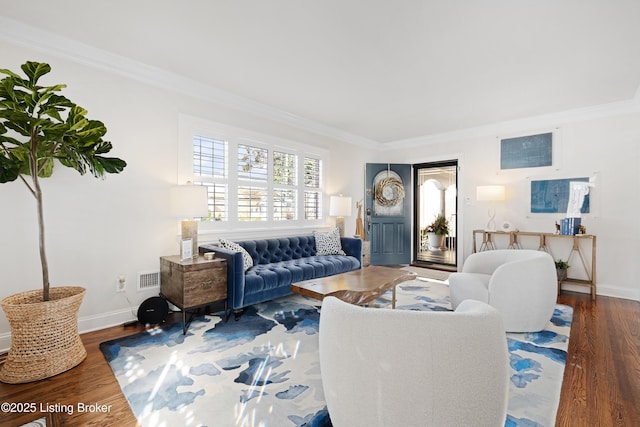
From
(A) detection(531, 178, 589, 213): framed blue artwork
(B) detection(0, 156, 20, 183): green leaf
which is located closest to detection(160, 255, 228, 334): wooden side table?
(B) detection(0, 156, 20, 183): green leaf

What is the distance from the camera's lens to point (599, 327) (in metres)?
3.05

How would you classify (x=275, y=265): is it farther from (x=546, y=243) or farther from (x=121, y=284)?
(x=546, y=243)

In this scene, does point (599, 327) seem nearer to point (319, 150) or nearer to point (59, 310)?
point (319, 150)

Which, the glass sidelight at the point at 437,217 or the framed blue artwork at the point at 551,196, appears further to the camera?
the glass sidelight at the point at 437,217

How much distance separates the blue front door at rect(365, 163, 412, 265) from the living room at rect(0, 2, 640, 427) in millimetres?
1057

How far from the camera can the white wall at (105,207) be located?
2541 mm

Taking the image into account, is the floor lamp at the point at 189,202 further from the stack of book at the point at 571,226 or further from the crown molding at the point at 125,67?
the stack of book at the point at 571,226

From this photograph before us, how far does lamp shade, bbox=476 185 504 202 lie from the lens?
484 cm

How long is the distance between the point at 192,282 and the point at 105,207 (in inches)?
45.7

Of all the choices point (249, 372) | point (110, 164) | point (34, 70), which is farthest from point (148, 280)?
point (34, 70)

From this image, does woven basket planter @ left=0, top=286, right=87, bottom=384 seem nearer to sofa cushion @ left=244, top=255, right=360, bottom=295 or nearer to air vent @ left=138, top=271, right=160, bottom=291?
air vent @ left=138, top=271, right=160, bottom=291

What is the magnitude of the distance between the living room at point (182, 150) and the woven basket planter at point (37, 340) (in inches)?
25.9

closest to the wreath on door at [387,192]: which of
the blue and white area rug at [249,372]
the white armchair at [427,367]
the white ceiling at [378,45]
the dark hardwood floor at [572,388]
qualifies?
the white ceiling at [378,45]

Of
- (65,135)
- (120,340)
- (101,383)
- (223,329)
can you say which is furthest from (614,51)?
(120,340)
